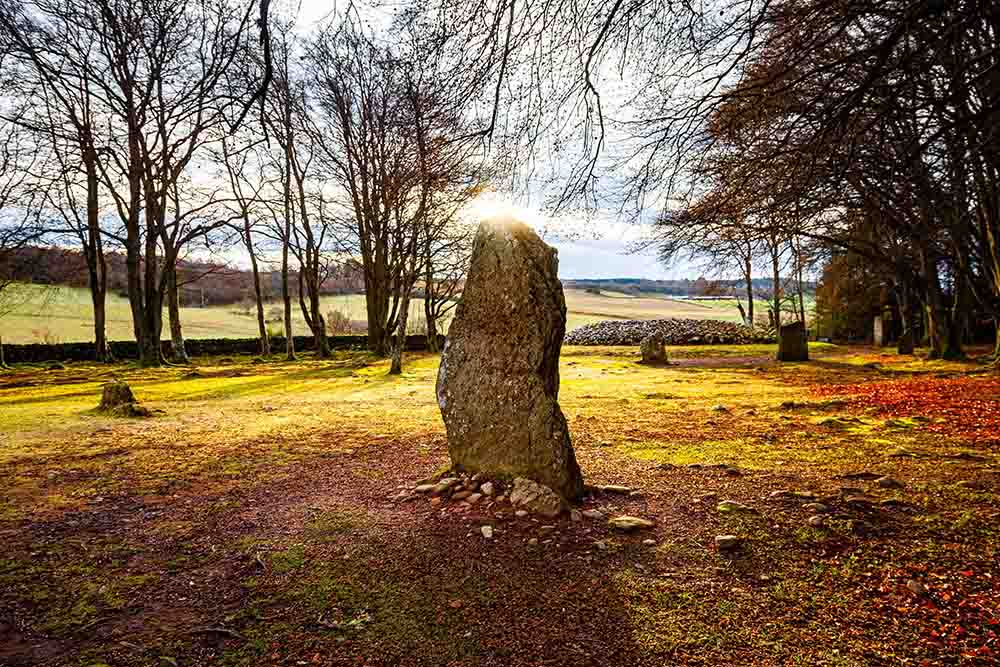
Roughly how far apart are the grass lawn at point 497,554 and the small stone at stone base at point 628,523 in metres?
0.08

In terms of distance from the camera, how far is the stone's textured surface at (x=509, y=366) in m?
4.64

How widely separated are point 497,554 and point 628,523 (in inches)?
38.5

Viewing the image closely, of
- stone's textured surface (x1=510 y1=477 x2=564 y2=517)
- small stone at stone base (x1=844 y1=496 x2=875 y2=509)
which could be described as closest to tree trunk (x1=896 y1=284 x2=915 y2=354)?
small stone at stone base (x1=844 y1=496 x2=875 y2=509)

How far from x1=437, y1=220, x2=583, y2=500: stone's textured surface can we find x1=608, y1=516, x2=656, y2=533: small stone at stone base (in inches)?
21.7

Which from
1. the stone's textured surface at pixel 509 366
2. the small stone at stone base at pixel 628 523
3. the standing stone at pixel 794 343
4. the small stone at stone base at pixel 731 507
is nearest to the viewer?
the small stone at stone base at pixel 628 523

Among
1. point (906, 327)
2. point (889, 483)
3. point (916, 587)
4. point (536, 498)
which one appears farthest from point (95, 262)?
point (906, 327)

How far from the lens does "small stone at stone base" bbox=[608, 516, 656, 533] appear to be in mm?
3938

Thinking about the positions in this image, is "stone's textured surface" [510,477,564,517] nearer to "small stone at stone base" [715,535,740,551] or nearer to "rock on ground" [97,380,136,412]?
"small stone at stone base" [715,535,740,551]

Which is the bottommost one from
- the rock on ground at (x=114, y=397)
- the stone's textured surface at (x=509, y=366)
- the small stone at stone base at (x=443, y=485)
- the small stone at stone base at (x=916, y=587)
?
the small stone at stone base at (x=916, y=587)

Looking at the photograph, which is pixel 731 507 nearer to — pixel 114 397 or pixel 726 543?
pixel 726 543

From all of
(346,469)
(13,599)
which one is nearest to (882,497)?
(346,469)

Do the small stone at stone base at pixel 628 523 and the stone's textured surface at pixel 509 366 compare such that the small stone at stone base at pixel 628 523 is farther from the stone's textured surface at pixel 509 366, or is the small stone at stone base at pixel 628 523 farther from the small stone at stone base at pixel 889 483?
the small stone at stone base at pixel 889 483

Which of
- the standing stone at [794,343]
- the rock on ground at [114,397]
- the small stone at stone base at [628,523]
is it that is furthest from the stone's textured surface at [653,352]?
the small stone at stone base at [628,523]

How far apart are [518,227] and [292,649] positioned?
3.64 m
